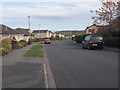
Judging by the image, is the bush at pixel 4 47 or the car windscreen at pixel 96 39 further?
the car windscreen at pixel 96 39

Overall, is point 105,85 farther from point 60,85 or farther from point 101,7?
point 101,7

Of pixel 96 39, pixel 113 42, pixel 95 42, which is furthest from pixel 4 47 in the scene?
pixel 113 42

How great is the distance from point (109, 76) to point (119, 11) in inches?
801

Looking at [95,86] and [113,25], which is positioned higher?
[113,25]

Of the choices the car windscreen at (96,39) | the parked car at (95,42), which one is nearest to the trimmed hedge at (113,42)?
the parked car at (95,42)

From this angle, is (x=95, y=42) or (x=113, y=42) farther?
(x=113, y=42)

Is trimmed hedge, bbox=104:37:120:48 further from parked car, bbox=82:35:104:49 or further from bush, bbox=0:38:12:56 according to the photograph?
bush, bbox=0:38:12:56

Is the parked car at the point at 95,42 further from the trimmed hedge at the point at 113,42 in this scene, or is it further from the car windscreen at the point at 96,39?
the trimmed hedge at the point at 113,42

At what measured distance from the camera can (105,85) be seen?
631cm

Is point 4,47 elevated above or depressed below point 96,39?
below

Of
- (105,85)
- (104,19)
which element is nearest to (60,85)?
(105,85)

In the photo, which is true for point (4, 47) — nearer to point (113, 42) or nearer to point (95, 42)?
point (95, 42)

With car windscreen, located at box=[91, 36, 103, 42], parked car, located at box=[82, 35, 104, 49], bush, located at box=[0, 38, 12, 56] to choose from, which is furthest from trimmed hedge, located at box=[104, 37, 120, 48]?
bush, located at box=[0, 38, 12, 56]

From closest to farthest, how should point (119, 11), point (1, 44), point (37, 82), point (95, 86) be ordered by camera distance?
point (95, 86) < point (37, 82) < point (1, 44) < point (119, 11)
